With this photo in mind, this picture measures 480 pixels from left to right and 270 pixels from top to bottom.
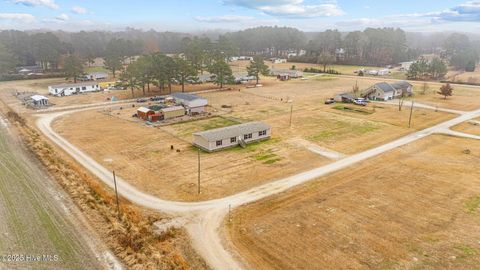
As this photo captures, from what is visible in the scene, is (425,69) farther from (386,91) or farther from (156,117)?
(156,117)

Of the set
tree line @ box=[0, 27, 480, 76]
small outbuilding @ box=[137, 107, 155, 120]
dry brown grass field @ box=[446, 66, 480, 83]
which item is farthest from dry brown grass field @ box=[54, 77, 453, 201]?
dry brown grass field @ box=[446, 66, 480, 83]

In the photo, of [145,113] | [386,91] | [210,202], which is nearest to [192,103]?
[145,113]

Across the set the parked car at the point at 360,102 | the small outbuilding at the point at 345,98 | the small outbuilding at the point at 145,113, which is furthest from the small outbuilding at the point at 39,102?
the parked car at the point at 360,102

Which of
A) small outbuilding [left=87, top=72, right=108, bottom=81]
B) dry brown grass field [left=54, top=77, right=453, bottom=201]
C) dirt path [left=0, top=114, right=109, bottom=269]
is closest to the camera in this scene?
dirt path [left=0, top=114, right=109, bottom=269]

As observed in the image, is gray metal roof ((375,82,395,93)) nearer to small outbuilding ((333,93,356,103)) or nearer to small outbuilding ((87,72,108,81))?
small outbuilding ((333,93,356,103))

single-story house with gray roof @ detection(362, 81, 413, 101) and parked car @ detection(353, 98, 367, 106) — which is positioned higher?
single-story house with gray roof @ detection(362, 81, 413, 101)

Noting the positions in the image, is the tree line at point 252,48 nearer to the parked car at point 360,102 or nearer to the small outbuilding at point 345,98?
the small outbuilding at point 345,98
